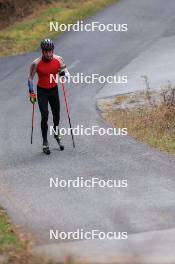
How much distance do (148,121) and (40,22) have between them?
15836 mm

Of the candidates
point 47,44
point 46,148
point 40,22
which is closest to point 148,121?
point 46,148

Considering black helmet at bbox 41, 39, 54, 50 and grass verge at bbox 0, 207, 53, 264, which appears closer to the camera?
grass verge at bbox 0, 207, 53, 264

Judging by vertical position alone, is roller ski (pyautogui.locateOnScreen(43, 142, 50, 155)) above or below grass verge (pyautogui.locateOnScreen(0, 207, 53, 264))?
above

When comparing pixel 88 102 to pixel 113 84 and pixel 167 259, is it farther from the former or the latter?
pixel 167 259

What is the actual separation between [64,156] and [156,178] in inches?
107

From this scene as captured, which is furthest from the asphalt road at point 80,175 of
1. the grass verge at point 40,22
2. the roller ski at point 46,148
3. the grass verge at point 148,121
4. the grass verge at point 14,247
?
the grass verge at point 40,22

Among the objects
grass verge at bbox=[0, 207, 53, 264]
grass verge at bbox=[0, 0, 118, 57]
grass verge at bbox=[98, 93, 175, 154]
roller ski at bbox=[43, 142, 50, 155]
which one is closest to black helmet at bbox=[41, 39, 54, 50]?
roller ski at bbox=[43, 142, 50, 155]

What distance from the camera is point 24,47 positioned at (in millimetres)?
30516

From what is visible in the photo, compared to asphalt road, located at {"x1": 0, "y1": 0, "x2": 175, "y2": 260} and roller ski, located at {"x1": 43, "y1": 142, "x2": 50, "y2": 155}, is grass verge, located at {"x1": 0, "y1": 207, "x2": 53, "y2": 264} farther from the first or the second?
roller ski, located at {"x1": 43, "y1": 142, "x2": 50, "y2": 155}

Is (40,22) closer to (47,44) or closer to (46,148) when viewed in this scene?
(46,148)

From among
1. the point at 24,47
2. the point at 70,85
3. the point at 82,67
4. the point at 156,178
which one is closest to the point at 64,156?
the point at 156,178

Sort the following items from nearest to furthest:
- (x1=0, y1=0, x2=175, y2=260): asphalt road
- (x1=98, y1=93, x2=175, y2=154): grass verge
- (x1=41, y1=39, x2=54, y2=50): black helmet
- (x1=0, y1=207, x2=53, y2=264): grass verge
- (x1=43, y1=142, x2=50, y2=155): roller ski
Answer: (x1=0, y1=207, x2=53, y2=264): grass verge → (x1=0, y1=0, x2=175, y2=260): asphalt road → (x1=41, y1=39, x2=54, y2=50): black helmet → (x1=43, y1=142, x2=50, y2=155): roller ski → (x1=98, y1=93, x2=175, y2=154): grass verge

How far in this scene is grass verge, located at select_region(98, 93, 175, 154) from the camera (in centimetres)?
1666

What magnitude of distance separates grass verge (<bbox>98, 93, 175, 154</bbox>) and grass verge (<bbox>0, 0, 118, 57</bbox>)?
10.1 metres
